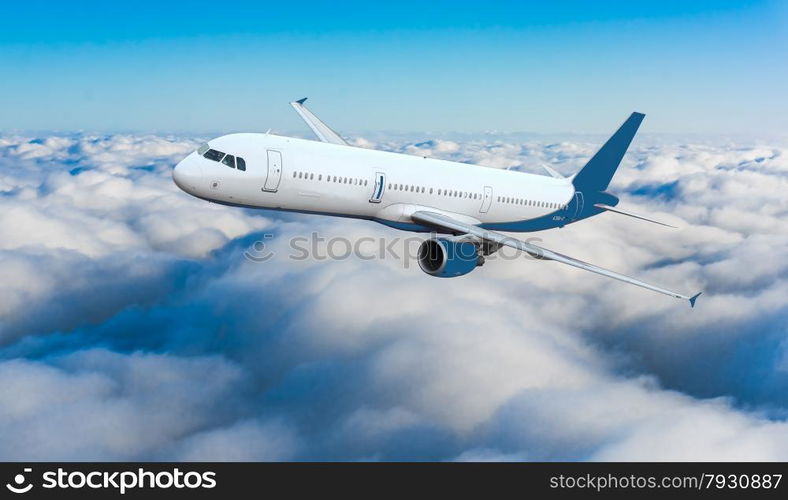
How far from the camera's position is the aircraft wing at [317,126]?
42.3 m

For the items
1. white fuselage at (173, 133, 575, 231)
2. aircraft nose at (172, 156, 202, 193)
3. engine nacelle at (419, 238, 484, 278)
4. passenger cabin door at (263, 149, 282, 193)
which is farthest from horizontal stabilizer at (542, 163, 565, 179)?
aircraft nose at (172, 156, 202, 193)

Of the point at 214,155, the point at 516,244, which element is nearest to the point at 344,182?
the point at 214,155

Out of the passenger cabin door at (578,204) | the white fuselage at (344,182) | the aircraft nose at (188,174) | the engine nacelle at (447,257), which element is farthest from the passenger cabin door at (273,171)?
the passenger cabin door at (578,204)

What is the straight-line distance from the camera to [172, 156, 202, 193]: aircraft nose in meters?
28.1

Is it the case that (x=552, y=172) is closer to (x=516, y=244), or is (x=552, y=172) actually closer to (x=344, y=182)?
(x=516, y=244)

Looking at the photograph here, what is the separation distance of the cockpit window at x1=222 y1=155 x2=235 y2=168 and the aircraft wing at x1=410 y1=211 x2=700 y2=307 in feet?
38.4

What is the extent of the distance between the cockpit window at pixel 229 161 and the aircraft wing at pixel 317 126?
1364 cm

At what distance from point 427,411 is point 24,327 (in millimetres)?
177704

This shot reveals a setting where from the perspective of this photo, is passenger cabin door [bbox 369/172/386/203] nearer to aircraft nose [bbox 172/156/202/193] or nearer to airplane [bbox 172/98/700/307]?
airplane [bbox 172/98/700/307]

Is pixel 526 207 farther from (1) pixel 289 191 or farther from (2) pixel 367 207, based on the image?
(1) pixel 289 191

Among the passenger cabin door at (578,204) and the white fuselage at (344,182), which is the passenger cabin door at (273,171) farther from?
the passenger cabin door at (578,204)

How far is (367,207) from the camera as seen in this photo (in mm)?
32625

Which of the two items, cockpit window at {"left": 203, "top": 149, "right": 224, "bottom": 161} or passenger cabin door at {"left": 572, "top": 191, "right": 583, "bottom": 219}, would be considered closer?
cockpit window at {"left": 203, "top": 149, "right": 224, "bottom": 161}

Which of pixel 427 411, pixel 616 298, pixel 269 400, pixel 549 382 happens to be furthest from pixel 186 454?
pixel 616 298
